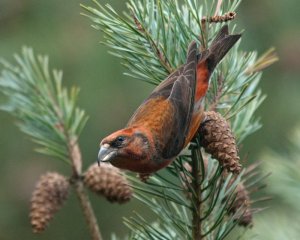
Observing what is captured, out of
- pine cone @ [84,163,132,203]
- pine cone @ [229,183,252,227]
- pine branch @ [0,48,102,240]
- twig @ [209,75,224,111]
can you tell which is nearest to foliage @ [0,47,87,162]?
pine branch @ [0,48,102,240]

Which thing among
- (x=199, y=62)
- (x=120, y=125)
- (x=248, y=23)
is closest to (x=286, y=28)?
(x=248, y=23)

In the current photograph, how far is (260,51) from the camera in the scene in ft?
18.0

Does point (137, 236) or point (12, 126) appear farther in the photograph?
point (12, 126)

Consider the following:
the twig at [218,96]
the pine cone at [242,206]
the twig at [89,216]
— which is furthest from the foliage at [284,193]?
the twig at [89,216]

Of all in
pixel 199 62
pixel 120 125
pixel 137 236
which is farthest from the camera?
pixel 120 125

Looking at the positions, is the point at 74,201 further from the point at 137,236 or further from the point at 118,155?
the point at 137,236

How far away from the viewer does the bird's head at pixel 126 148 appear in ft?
9.71

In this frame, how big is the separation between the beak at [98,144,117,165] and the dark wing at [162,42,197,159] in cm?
16

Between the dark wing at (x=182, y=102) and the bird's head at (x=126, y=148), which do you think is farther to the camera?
the bird's head at (x=126, y=148)

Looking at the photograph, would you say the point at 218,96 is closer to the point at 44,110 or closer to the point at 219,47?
the point at 219,47

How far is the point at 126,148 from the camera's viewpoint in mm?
3070

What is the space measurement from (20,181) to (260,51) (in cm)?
166

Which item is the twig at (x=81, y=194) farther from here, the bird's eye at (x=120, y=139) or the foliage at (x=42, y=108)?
the bird's eye at (x=120, y=139)

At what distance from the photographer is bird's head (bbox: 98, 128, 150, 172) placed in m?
2.96
